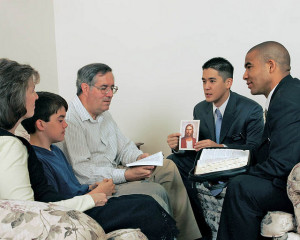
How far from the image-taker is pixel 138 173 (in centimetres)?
237

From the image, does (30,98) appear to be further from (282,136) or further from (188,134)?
(188,134)

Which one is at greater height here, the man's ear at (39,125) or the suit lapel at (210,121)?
the man's ear at (39,125)

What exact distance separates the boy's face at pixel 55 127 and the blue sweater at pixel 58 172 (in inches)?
3.1

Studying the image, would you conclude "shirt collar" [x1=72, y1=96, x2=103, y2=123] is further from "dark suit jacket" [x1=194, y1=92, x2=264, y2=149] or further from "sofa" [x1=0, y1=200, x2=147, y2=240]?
"sofa" [x1=0, y1=200, x2=147, y2=240]

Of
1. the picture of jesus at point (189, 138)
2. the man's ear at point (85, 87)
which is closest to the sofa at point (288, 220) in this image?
the picture of jesus at point (189, 138)

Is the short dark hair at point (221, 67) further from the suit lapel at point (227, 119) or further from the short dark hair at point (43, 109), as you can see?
the short dark hair at point (43, 109)

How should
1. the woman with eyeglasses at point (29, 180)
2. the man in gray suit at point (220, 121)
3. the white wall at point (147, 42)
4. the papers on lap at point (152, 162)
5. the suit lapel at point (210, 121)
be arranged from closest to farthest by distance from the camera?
the woman with eyeglasses at point (29, 180)
the papers on lap at point (152, 162)
the man in gray suit at point (220, 121)
the suit lapel at point (210, 121)
the white wall at point (147, 42)

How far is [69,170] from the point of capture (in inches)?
82.2

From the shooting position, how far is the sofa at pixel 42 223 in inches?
40.9

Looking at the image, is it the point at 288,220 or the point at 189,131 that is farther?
the point at 189,131

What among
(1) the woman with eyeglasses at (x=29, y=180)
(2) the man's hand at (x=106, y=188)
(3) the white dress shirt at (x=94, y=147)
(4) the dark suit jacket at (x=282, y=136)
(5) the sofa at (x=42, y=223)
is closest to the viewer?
(5) the sofa at (x=42, y=223)

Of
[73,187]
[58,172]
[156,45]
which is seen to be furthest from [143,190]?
[156,45]

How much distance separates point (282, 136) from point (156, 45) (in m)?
2.27

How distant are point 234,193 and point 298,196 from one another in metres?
0.35
